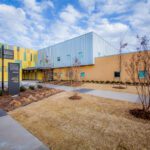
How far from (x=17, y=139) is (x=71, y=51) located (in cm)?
1957

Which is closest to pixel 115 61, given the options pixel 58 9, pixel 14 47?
pixel 58 9

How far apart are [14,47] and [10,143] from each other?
1138 inches

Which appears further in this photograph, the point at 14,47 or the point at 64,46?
the point at 14,47

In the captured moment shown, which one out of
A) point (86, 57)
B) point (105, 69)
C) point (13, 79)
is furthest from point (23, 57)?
point (105, 69)

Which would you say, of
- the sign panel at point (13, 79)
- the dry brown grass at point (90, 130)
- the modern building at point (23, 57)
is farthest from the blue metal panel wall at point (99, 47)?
the modern building at point (23, 57)

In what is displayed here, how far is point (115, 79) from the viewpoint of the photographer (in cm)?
1588

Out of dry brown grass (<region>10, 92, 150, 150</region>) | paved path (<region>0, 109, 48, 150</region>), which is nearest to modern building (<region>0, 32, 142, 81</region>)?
dry brown grass (<region>10, 92, 150, 150</region>)

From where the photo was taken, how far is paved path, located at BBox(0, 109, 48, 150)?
2.58 m

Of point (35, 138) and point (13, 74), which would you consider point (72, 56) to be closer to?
point (13, 74)

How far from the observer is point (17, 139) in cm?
291

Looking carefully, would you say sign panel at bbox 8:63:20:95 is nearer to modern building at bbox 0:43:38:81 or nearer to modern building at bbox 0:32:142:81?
modern building at bbox 0:32:142:81

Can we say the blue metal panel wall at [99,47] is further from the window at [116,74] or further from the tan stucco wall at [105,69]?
the window at [116,74]

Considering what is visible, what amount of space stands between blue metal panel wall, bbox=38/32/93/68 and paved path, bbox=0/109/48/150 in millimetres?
Result: 15141

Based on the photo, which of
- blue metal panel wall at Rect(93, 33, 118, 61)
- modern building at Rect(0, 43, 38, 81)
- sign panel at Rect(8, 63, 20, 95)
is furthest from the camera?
modern building at Rect(0, 43, 38, 81)
